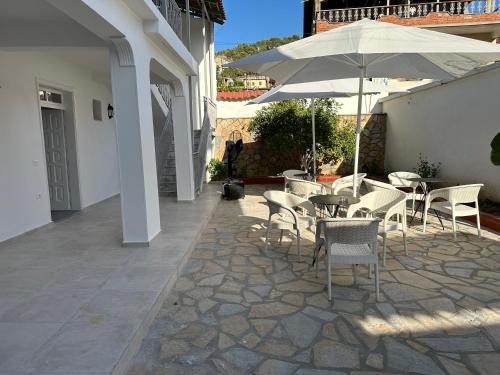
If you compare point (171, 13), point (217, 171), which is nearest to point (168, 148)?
point (217, 171)

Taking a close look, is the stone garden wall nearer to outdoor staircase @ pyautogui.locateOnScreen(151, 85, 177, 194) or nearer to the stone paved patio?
outdoor staircase @ pyautogui.locateOnScreen(151, 85, 177, 194)

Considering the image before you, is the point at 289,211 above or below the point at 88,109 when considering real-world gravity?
below

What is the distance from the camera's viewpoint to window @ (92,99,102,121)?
8.70 m

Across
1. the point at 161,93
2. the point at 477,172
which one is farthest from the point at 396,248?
the point at 161,93

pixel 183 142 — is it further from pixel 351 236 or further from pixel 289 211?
pixel 351 236

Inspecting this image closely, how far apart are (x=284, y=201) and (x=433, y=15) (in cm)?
1443

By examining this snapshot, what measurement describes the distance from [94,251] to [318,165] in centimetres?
888

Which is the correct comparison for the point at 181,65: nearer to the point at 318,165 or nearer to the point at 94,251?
the point at 94,251

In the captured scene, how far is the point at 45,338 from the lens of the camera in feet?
8.81

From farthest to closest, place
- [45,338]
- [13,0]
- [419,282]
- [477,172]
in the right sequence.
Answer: [477,172]
[419,282]
[13,0]
[45,338]

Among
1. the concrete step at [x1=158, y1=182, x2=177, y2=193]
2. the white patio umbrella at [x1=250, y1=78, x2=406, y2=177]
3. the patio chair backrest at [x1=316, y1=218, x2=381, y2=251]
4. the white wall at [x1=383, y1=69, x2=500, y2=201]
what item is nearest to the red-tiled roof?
the white wall at [x1=383, y1=69, x2=500, y2=201]

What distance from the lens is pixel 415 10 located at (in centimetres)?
1605

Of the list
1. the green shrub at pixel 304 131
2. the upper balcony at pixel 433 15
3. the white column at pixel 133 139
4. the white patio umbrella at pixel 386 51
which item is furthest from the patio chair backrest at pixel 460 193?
the upper balcony at pixel 433 15

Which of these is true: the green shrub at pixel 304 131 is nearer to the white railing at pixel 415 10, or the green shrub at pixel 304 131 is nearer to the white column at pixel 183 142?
the white column at pixel 183 142
